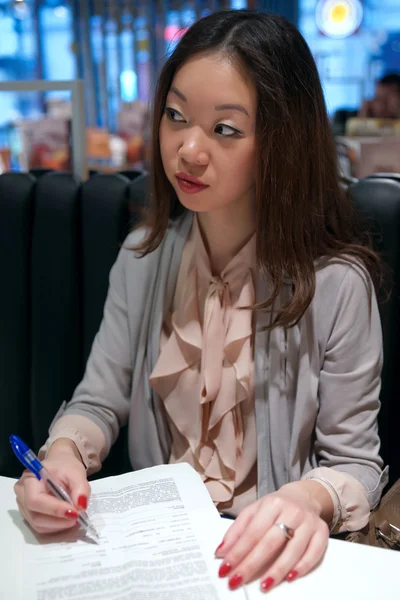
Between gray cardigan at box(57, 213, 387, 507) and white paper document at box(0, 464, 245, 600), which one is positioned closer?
white paper document at box(0, 464, 245, 600)

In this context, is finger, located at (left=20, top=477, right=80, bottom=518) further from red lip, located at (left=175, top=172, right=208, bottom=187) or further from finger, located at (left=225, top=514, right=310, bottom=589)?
red lip, located at (left=175, top=172, right=208, bottom=187)

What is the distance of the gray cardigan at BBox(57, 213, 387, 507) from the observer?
42.5 inches

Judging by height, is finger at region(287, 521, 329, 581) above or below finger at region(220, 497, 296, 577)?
below

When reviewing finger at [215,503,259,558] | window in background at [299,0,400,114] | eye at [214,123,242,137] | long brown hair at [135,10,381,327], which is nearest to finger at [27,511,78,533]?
finger at [215,503,259,558]

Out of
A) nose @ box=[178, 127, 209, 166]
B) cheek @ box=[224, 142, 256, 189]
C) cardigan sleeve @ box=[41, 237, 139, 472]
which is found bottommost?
cardigan sleeve @ box=[41, 237, 139, 472]

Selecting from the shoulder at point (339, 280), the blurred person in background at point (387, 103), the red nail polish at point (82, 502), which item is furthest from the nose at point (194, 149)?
the blurred person in background at point (387, 103)

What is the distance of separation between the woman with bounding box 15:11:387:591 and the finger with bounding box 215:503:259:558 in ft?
0.18

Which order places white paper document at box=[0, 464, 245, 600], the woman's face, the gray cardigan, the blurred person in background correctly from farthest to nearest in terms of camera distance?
the blurred person in background
the gray cardigan
the woman's face
white paper document at box=[0, 464, 245, 600]

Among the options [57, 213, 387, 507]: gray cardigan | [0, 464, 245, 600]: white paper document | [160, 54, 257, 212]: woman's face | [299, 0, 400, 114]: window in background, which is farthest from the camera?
[299, 0, 400, 114]: window in background

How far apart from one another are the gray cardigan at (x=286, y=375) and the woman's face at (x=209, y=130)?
208mm

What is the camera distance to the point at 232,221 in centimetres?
114

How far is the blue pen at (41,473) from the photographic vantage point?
32.1 inches

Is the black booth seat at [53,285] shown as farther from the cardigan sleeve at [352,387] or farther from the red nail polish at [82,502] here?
the red nail polish at [82,502]

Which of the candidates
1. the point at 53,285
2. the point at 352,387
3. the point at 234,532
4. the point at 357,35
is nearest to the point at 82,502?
the point at 234,532
